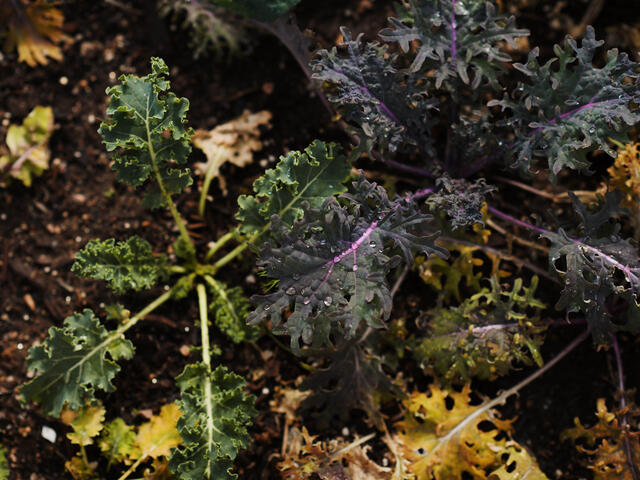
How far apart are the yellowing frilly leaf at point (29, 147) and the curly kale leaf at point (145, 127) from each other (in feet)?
2.10

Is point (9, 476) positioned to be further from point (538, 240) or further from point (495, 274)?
point (538, 240)

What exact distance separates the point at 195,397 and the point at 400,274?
0.90 m

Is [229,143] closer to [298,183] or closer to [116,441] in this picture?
[298,183]

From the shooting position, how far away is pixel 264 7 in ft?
7.39

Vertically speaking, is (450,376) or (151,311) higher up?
(151,311)

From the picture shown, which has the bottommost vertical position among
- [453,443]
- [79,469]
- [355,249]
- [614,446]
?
[614,446]

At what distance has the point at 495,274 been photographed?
2330 millimetres

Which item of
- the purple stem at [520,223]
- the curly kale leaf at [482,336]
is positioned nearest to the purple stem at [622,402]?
the curly kale leaf at [482,336]

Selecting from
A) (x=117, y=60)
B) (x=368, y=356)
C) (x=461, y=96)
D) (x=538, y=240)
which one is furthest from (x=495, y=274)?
(x=117, y=60)

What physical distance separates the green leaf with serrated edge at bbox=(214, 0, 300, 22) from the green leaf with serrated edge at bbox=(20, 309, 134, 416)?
1.21 metres

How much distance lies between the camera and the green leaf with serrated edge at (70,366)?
216 cm

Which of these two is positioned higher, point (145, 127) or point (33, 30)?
point (33, 30)

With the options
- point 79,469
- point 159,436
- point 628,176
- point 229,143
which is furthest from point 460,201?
point 79,469

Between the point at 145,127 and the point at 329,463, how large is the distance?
1.32 meters
